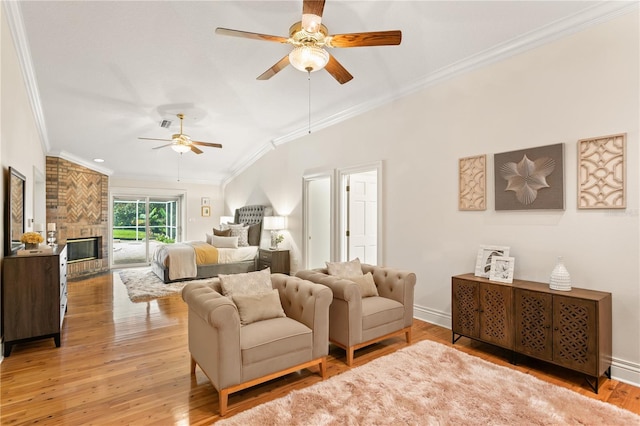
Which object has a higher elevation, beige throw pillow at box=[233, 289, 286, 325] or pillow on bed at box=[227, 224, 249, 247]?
pillow on bed at box=[227, 224, 249, 247]

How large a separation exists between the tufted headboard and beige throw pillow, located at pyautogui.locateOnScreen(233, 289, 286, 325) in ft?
15.5

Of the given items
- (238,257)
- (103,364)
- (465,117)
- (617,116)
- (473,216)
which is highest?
(465,117)

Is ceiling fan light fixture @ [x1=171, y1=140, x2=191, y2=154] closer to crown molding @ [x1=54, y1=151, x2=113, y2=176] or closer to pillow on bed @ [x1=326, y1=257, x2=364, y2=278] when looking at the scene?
crown molding @ [x1=54, y1=151, x2=113, y2=176]

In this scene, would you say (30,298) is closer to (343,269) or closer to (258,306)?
(258,306)

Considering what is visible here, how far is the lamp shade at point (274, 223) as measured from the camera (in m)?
6.64

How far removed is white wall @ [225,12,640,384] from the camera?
264 centimetres

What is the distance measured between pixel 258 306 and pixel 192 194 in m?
7.90

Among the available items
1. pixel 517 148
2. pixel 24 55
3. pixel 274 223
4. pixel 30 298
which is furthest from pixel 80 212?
pixel 517 148

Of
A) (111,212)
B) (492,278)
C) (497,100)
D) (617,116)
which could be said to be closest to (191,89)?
(497,100)

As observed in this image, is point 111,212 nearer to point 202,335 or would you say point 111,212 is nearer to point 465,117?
point 202,335

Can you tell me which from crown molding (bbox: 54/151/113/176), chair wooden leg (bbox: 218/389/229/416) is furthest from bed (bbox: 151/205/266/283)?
chair wooden leg (bbox: 218/389/229/416)

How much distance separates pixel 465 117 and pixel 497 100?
1.21 feet

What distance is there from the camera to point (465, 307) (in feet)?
10.8

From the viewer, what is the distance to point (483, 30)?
315cm
